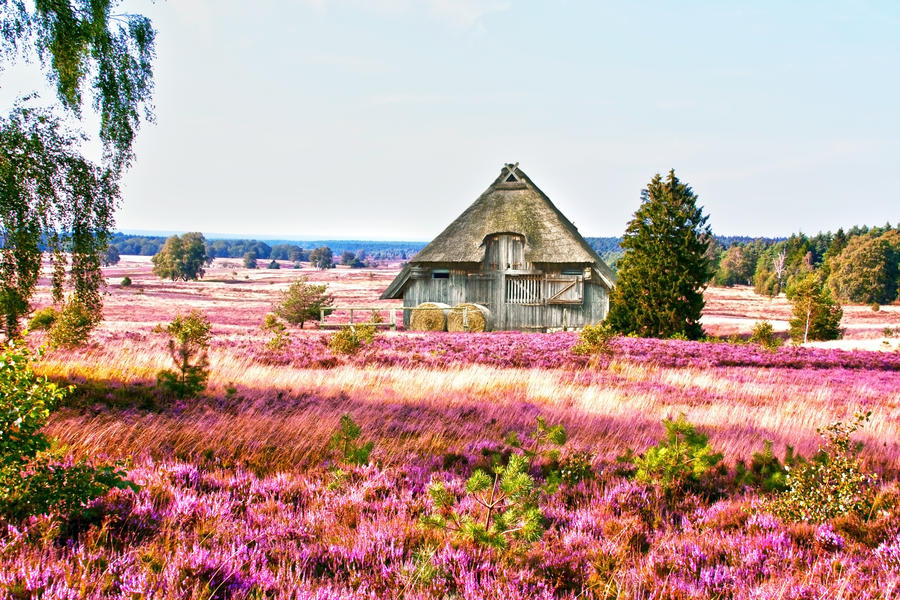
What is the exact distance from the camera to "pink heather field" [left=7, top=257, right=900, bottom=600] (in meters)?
3.39

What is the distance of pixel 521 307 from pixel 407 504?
81.1ft

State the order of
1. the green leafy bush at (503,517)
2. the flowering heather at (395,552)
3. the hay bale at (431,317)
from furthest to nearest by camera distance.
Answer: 1. the hay bale at (431,317)
2. the green leafy bush at (503,517)
3. the flowering heather at (395,552)

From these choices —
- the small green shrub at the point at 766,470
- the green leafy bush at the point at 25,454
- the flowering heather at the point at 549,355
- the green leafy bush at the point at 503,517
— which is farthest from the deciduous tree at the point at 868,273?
the green leafy bush at the point at 25,454

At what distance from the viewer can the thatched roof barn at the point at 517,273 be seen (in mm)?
28734

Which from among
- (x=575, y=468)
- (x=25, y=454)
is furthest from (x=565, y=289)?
(x=25, y=454)

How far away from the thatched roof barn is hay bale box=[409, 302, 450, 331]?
2.04 m

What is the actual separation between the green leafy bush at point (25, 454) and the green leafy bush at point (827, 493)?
524 centimetres

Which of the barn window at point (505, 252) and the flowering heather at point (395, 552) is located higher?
the barn window at point (505, 252)

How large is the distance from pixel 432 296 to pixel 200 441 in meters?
23.7

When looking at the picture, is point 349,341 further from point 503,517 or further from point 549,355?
point 503,517

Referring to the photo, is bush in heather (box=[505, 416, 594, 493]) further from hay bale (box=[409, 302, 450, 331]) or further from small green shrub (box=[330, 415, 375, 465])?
hay bale (box=[409, 302, 450, 331])

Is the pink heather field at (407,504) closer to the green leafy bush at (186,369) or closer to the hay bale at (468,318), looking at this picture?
the green leafy bush at (186,369)

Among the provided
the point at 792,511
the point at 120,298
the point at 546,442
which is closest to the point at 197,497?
the point at 546,442

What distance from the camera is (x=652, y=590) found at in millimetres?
3428
